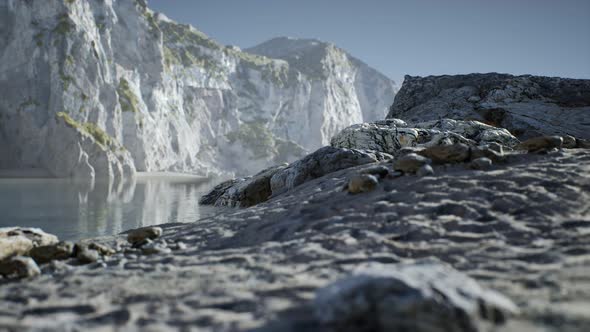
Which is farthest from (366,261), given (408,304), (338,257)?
(408,304)

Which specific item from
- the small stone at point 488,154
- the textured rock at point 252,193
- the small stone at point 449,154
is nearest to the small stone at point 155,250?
the small stone at point 449,154

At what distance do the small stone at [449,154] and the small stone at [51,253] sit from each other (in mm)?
6143

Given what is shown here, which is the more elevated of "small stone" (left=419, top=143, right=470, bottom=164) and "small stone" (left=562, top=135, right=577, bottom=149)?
"small stone" (left=562, top=135, right=577, bottom=149)

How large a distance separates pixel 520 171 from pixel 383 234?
3.01 m

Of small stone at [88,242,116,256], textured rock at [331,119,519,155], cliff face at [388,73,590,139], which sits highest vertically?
cliff face at [388,73,590,139]

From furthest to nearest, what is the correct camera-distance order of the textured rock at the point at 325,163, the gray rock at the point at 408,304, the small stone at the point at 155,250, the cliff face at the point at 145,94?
the cliff face at the point at 145,94 → the textured rock at the point at 325,163 → the small stone at the point at 155,250 → the gray rock at the point at 408,304

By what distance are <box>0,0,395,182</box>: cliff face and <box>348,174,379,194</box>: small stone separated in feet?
186

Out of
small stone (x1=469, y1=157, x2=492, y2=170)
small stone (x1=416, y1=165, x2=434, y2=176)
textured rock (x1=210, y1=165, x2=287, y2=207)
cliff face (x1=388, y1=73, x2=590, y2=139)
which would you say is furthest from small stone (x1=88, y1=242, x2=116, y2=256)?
cliff face (x1=388, y1=73, x2=590, y2=139)

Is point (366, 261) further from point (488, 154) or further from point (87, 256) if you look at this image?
point (488, 154)

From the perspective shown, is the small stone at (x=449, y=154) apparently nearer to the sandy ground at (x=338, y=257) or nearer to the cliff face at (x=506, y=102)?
the sandy ground at (x=338, y=257)

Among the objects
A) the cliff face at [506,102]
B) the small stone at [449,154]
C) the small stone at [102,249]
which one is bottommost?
the small stone at [102,249]

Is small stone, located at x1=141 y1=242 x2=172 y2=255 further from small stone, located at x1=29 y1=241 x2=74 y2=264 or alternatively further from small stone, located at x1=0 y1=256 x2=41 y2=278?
small stone, located at x1=0 y1=256 x2=41 y2=278

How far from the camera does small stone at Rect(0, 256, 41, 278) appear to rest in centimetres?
457

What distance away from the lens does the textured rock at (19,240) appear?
5.66m
